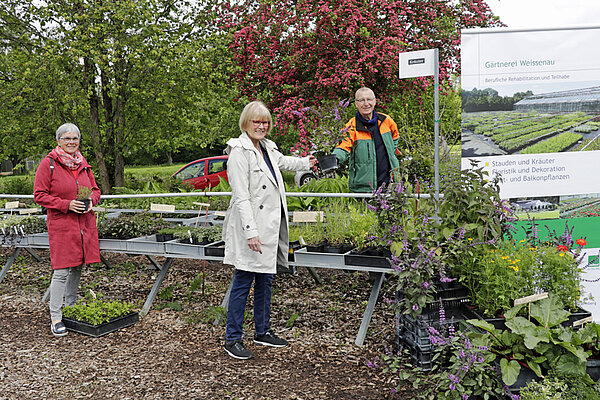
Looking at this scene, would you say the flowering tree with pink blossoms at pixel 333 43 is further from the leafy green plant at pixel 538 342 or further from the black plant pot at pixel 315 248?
the leafy green plant at pixel 538 342

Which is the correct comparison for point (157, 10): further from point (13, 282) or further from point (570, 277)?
point (570, 277)

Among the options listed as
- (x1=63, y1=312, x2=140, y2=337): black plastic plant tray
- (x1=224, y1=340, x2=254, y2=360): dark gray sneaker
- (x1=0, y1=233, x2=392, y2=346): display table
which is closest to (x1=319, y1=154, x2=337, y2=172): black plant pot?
(x1=0, y1=233, x2=392, y2=346): display table

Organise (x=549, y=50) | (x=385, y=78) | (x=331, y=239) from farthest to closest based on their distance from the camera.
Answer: (x=385, y=78) < (x=331, y=239) < (x=549, y=50)

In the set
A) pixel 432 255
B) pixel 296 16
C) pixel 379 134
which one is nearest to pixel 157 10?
pixel 296 16

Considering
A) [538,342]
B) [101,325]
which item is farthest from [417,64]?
[101,325]

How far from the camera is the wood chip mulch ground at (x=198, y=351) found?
3203 mm

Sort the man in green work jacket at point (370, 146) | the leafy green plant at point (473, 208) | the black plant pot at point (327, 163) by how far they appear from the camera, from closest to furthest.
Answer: the leafy green plant at point (473, 208) < the black plant pot at point (327, 163) < the man in green work jacket at point (370, 146)

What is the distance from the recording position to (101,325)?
4.20 meters

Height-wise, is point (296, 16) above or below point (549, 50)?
above

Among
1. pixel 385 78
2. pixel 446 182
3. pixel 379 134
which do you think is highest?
pixel 385 78

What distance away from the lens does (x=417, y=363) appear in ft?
10.1

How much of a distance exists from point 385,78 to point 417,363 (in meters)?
6.53

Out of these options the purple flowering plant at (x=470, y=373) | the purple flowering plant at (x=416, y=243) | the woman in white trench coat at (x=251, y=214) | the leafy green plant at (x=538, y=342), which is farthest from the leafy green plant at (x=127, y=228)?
the leafy green plant at (x=538, y=342)

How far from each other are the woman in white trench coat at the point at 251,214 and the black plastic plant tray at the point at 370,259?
50 cm
